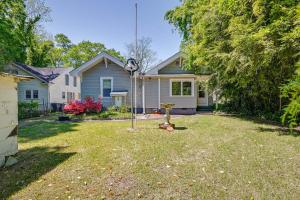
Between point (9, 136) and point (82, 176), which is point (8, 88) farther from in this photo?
point (82, 176)

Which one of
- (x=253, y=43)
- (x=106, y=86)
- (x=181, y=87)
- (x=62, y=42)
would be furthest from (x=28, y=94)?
(x=62, y=42)

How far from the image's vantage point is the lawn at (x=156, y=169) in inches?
150

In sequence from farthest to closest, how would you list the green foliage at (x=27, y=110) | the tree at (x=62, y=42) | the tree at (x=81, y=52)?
the tree at (x=62, y=42)
the tree at (x=81, y=52)
the green foliage at (x=27, y=110)

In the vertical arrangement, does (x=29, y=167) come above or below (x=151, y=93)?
below

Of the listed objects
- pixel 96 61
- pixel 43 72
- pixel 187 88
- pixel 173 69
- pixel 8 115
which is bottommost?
pixel 8 115

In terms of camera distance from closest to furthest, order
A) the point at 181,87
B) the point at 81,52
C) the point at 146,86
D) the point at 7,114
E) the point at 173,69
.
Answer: the point at 7,114 < the point at 181,87 < the point at 146,86 < the point at 173,69 < the point at 81,52

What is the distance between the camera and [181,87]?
17938 millimetres

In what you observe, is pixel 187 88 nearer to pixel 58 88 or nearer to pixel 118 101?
pixel 118 101

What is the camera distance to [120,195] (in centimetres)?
371

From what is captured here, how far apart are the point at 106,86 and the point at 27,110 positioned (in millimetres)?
6332

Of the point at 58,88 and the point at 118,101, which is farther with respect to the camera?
the point at 58,88

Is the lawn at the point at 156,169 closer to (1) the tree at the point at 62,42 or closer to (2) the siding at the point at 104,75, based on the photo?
(2) the siding at the point at 104,75

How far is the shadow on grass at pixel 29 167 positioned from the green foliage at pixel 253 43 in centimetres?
686

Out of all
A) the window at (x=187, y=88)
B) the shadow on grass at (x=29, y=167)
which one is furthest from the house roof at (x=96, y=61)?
the shadow on grass at (x=29, y=167)
